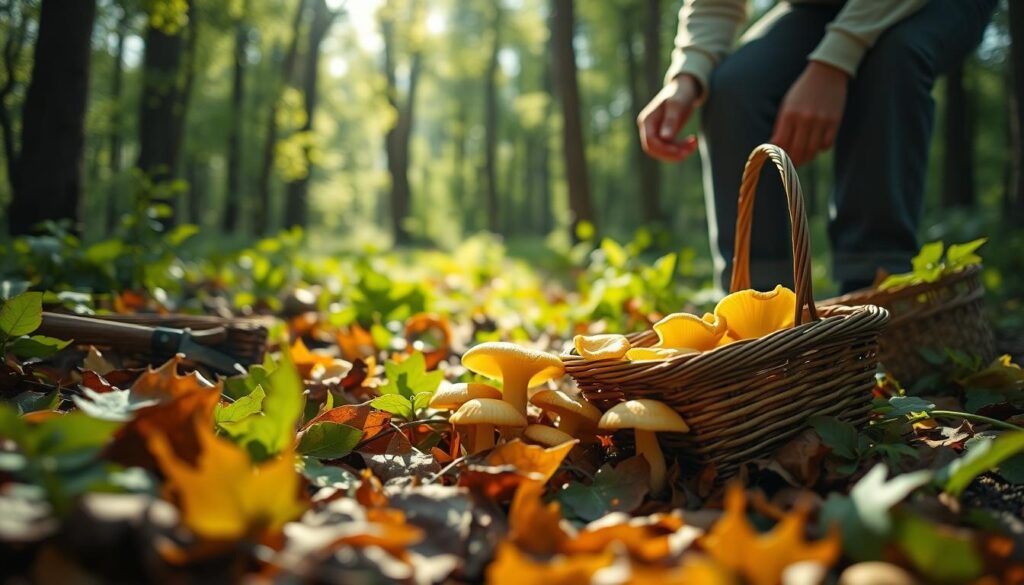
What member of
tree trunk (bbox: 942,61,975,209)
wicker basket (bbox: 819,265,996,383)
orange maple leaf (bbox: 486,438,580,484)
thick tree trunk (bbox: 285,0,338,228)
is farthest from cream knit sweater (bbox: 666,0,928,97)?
thick tree trunk (bbox: 285,0,338,228)

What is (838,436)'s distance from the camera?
1258 millimetres

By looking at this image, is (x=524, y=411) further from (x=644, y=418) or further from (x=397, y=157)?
(x=397, y=157)

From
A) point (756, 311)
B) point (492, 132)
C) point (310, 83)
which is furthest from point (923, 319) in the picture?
point (492, 132)

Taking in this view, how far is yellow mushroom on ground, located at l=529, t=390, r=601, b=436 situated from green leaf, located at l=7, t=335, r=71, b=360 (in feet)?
3.49

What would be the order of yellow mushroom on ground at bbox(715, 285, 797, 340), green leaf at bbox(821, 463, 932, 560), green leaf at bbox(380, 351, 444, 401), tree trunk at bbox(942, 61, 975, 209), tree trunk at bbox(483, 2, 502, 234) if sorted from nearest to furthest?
1. green leaf at bbox(821, 463, 932, 560)
2. yellow mushroom on ground at bbox(715, 285, 797, 340)
3. green leaf at bbox(380, 351, 444, 401)
4. tree trunk at bbox(942, 61, 975, 209)
5. tree trunk at bbox(483, 2, 502, 234)

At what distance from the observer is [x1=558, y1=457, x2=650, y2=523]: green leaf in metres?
1.16

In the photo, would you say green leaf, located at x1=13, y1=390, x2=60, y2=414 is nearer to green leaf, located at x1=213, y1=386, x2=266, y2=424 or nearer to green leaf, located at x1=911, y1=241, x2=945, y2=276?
green leaf, located at x1=213, y1=386, x2=266, y2=424

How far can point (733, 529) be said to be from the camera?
2.36 ft

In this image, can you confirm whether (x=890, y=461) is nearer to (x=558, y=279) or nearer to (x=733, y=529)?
(x=733, y=529)

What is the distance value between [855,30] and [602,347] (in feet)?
5.08

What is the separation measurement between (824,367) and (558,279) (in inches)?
233

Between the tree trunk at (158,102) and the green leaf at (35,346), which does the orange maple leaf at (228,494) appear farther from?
the tree trunk at (158,102)

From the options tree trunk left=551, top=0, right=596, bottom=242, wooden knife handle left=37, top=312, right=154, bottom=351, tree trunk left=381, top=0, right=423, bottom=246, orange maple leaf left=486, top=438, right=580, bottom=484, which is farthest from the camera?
tree trunk left=381, top=0, right=423, bottom=246

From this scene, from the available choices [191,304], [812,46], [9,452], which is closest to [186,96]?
[191,304]
